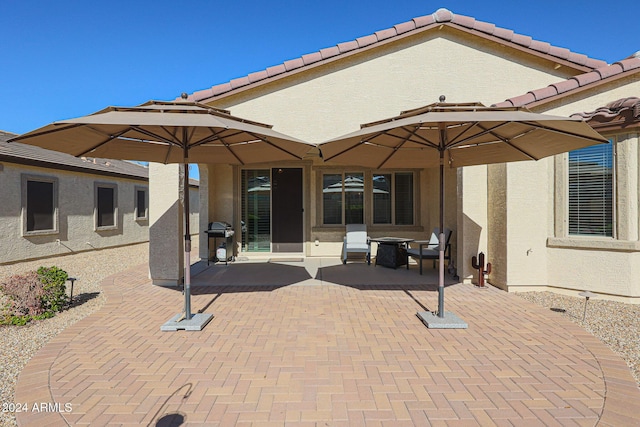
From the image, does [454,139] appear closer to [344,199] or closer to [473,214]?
[473,214]

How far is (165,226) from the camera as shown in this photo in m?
6.63

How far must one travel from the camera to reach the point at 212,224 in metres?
9.26

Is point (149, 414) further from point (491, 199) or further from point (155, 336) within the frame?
point (491, 199)

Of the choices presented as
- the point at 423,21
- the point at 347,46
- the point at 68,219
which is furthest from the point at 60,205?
the point at 423,21

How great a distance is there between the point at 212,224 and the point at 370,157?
5.40 m

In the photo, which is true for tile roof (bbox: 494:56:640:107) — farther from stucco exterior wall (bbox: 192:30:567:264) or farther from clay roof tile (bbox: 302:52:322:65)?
clay roof tile (bbox: 302:52:322:65)

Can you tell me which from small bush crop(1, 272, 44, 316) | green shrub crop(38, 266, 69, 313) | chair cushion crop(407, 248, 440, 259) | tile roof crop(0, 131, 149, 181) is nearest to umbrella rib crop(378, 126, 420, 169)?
chair cushion crop(407, 248, 440, 259)

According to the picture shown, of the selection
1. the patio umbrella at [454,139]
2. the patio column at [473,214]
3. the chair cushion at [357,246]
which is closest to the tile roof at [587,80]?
the patio column at [473,214]

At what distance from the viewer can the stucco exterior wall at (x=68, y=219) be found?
389 inches

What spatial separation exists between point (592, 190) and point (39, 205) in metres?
15.4

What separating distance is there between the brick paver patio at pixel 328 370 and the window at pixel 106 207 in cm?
982

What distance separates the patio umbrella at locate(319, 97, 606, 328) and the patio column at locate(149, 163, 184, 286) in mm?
3448

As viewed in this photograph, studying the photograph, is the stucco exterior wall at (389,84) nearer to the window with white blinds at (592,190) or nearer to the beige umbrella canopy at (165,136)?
the beige umbrella canopy at (165,136)

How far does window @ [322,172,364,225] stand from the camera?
10.1m
